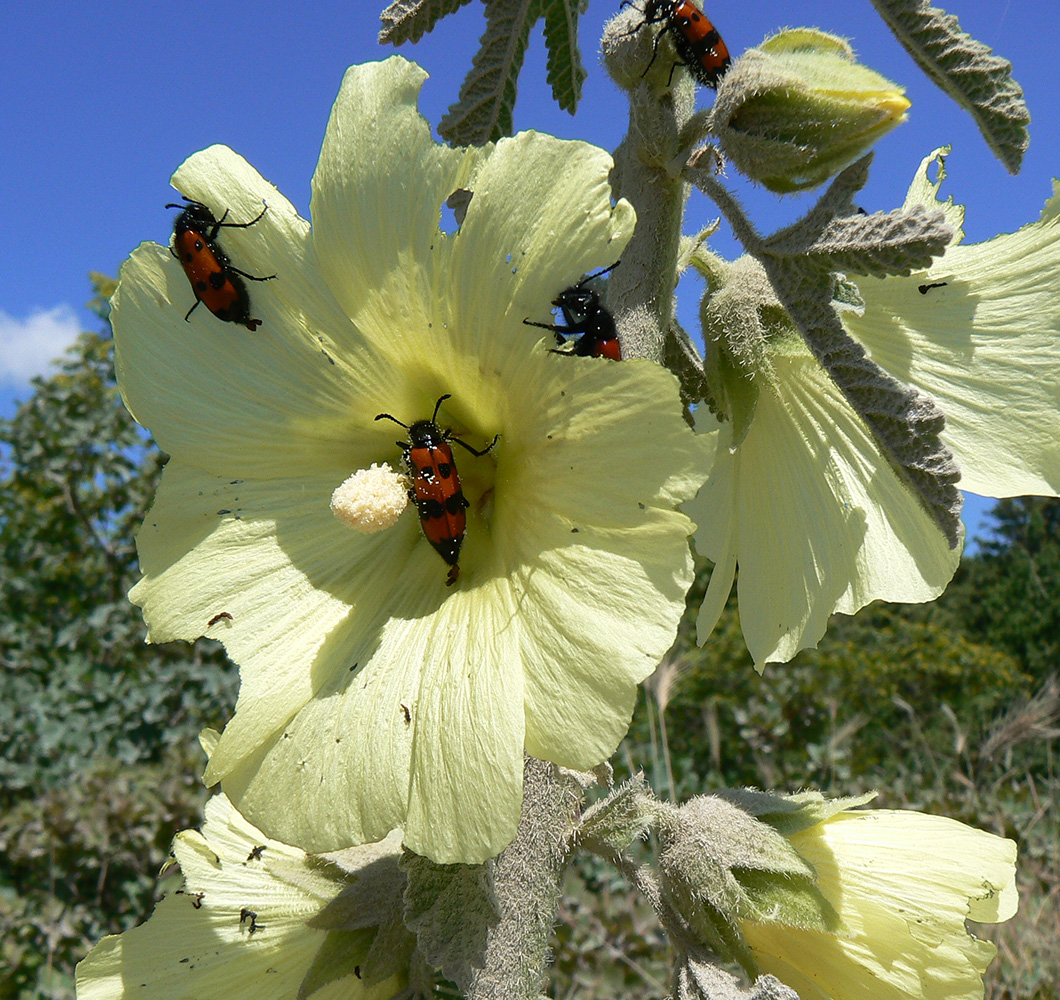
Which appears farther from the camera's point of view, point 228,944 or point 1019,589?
point 1019,589

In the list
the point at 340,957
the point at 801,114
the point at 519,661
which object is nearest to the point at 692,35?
the point at 801,114

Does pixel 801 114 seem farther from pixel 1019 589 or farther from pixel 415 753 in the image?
pixel 1019 589

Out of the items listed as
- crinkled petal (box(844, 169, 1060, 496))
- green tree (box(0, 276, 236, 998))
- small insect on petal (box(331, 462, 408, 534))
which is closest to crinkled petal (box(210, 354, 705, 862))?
small insect on petal (box(331, 462, 408, 534))

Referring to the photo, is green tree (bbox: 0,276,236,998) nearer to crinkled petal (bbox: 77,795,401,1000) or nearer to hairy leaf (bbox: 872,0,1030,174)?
crinkled petal (bbox: 77,795,401,1000)

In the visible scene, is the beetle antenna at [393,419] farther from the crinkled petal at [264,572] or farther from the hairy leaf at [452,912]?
the hairy leaf at [452,912]

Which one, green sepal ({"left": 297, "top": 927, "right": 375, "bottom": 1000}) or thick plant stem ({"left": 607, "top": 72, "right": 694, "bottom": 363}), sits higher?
thick plant stem ({"left": 607, "top": 72, "right": 694, "bottom": 363})

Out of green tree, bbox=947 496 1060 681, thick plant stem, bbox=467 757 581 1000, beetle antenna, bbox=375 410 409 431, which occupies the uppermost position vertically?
beetle antenna, bbox=375 410 409 431
